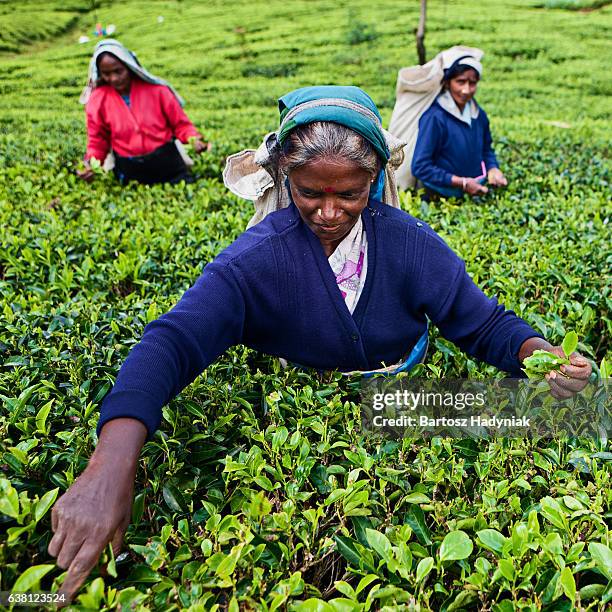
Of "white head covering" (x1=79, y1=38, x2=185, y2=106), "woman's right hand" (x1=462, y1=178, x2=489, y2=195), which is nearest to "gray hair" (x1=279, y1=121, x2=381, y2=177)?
"woman's right hand" (x1=462, y1=178, x2=489, y2=195)

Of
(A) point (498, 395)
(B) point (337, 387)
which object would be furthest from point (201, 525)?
(A) point (498, 395)

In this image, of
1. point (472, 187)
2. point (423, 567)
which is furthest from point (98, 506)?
point (472, 187)

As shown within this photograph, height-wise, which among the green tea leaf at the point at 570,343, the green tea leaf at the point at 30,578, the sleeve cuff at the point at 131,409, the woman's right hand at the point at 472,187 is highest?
the sleeve cuff at the point at 131,409

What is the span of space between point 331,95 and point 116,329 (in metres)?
1.18

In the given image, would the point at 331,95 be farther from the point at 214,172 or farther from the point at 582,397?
the point at 214,172

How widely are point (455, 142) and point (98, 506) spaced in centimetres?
421

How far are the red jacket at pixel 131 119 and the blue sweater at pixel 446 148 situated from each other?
222 centimetres

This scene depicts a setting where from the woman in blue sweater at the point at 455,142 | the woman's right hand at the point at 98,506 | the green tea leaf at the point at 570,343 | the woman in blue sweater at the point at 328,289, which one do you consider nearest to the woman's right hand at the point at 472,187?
the woman in blue sweater at the point at 455,142

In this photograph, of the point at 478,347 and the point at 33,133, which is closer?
the point at 478,347

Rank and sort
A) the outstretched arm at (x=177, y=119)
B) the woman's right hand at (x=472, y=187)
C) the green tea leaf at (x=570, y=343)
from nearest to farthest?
the green tea leaf at (x=570, y=343) < the woman's right hand at (x=472, y=187) < the outstretched arm at (x=177, y=119)

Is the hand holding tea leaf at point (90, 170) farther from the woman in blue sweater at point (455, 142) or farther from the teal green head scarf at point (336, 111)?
the teal green head scarf at point (336, 111)

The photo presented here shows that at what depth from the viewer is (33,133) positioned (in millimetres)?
8250

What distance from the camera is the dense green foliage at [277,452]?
46.7 inches

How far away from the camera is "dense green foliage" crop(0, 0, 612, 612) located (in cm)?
119
